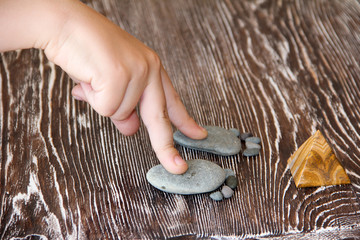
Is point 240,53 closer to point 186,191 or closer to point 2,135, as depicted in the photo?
point 186,191

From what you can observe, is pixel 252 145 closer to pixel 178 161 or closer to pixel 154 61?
pixel 178 161

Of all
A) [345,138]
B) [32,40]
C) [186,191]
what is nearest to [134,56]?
[32,40]

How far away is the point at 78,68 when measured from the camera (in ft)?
2.61

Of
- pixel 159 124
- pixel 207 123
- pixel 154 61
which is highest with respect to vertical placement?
pixel 154 61

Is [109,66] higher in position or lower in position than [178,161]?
higher

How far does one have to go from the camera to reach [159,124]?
88 cm

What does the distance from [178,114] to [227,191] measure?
0.70 feet

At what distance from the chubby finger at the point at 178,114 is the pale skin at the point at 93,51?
6 centimetres

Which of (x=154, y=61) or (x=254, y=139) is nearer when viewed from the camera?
(x=154, y=61)

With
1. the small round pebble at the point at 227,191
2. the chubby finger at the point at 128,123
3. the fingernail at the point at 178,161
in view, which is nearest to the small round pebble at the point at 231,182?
the small round pebble at the point at 227,191

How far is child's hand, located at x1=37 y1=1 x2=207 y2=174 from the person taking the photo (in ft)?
2.57

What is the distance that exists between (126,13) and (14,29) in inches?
31.1

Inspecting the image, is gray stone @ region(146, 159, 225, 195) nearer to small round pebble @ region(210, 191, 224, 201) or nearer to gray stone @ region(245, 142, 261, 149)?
small round pebble @ region(210, 191, 224, 201)

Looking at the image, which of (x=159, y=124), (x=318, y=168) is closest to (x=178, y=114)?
(x=159, y=124)
